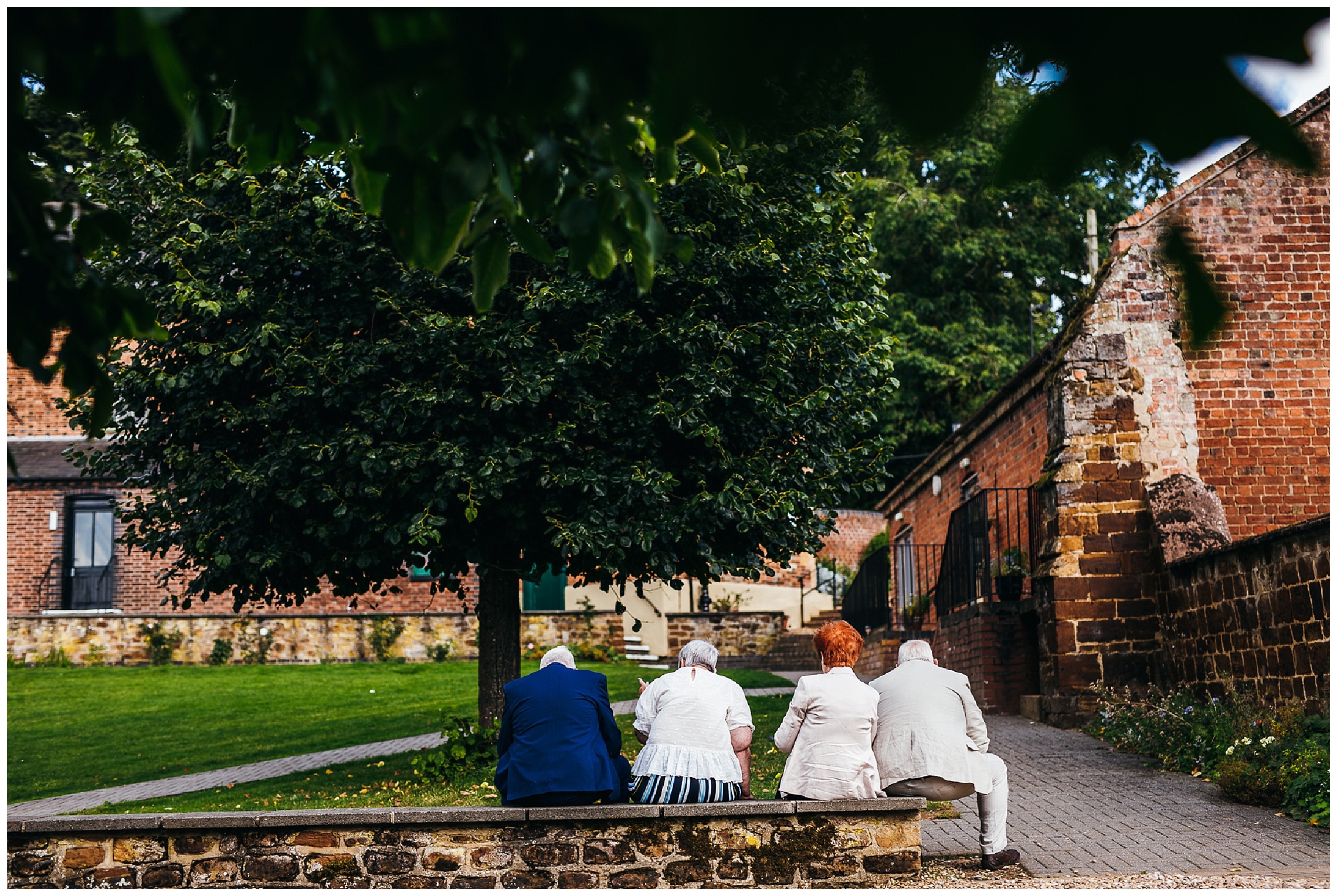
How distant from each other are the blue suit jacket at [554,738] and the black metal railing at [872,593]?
14.1 m

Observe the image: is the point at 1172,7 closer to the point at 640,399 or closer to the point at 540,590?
the point at 640,399

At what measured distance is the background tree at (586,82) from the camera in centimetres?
192

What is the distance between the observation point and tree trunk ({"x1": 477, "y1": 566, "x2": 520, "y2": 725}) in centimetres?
1057

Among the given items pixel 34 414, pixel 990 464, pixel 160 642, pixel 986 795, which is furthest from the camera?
pixel 34 414

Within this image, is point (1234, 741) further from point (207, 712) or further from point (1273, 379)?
point (207, 712)

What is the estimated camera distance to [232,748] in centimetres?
1352

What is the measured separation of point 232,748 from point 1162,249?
13.7m

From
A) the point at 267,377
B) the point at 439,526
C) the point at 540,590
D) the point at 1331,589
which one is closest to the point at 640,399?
the point at 439,526

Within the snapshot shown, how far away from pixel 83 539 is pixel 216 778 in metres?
15.8

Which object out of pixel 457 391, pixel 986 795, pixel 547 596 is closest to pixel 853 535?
pixel 547 596

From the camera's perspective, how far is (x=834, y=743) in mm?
6293

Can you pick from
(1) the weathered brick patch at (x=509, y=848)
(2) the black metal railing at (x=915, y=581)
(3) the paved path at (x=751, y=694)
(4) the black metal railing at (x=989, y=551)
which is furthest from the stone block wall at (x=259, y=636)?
(1) the weathered brick patch at (x=509, y=848)

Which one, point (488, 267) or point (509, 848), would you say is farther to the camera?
point (509, 848)

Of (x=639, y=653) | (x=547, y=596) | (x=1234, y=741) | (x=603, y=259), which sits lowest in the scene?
(x=639, y=653)
